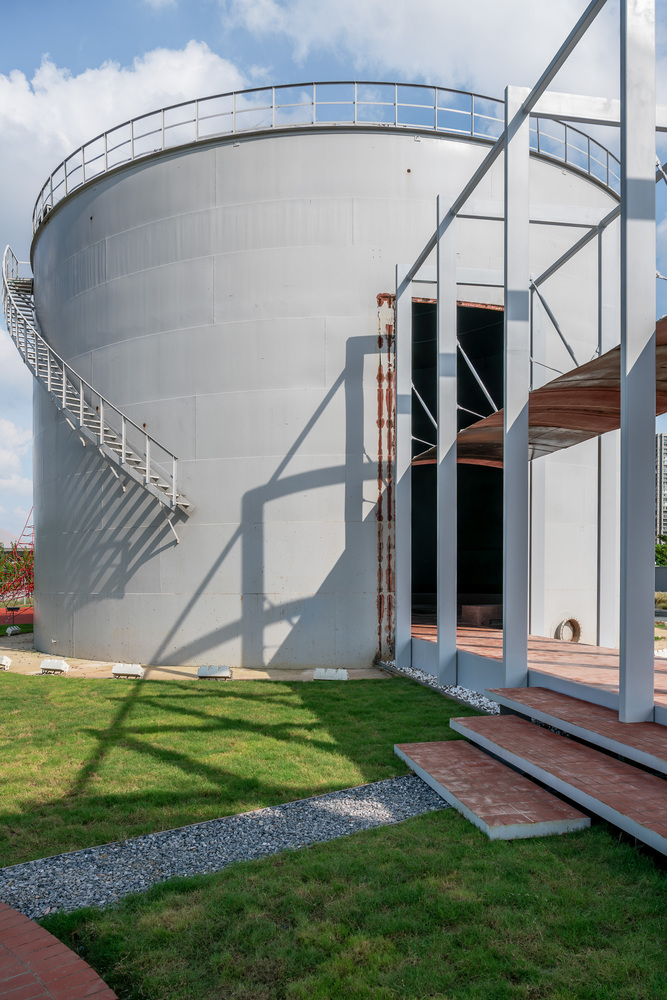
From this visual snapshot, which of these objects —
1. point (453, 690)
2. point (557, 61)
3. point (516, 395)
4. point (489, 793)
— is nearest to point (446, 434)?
point (516, 395)

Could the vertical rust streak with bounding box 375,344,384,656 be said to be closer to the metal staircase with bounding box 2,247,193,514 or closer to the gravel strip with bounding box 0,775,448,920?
the metal staircase with bounding box 2,247,193,514

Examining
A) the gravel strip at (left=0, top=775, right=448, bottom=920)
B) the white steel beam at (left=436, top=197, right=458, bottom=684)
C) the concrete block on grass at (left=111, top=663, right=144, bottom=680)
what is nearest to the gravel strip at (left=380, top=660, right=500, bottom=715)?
the white steel beam at (left=436, top=197, right=458, bottom=684)

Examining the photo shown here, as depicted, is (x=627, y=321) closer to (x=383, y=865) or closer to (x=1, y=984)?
(x=383, y=865)

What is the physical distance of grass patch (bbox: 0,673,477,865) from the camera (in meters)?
5.53

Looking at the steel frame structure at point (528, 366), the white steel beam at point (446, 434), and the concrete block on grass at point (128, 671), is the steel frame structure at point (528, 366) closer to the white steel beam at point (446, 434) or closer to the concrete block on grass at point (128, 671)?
the white steel beam at point (446, 434)

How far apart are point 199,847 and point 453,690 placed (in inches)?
250

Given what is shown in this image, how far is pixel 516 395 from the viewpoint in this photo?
7832mm

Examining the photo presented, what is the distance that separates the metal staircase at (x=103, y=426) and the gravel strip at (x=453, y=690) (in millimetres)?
5074

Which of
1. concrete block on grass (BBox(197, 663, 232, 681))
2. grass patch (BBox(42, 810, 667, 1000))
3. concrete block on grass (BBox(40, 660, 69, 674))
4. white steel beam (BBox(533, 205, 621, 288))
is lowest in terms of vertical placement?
concrete block on grass (BBox(40, 660, 69, 674))

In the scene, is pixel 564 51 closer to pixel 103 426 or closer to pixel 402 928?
pixel 402 928

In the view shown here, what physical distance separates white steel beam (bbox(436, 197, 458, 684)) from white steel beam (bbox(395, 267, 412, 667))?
2358 millimetres

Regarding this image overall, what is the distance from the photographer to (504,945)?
3377mm

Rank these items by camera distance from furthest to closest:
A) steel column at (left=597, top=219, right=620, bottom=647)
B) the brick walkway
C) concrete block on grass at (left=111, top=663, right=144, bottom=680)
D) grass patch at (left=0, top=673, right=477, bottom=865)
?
steel column at (left=597, top=219, right=620, bottom=647) → concrete block on grass at (left=111, top=663, right=144, bottom=680) → grass patch at (left=0, top=673, right=477, bottom=865) → the brick walkway

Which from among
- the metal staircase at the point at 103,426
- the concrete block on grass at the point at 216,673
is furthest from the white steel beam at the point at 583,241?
the concrete block on grass at the point at 216,673
